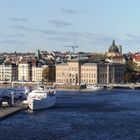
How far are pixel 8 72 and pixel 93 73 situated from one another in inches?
668

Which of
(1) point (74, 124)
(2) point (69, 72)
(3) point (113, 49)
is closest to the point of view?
(1) point (74, 124)

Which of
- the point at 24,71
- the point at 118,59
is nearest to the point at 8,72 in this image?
the point at 24,71

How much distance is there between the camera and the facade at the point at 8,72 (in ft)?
336

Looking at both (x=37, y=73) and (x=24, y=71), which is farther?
(x=24, y=71)

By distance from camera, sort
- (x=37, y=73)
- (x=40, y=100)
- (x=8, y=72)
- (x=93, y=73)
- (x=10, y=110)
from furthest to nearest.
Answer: (x=8, y=72) → (x=37, y=73) → (x=93, y=73) → (x=40, y=100) → (x=10, y=110)

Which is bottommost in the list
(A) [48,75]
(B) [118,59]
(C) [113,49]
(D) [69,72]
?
(A) [48,75]

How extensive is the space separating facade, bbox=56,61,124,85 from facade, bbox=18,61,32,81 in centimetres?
939

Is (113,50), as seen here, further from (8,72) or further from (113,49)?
(8,72)

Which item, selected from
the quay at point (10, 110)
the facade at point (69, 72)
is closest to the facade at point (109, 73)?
the facade at point (69, 72)

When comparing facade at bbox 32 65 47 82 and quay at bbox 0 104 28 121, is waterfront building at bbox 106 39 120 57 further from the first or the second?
quay at bbox 0 104 28 121

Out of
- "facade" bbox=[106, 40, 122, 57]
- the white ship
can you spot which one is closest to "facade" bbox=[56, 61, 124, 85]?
"facade" bbox=[106, 40, 122, 57]

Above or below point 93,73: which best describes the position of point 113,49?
above

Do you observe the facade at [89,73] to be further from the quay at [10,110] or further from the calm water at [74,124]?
the quay at [10,110]

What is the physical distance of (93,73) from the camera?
90.4 m
